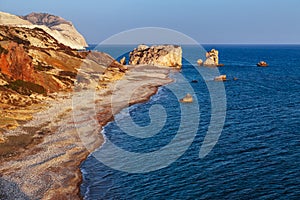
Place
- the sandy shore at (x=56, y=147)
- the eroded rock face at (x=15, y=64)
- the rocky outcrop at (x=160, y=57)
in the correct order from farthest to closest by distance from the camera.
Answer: the rocky outcrop at (x=160, y=57), the eroded rock face at (x=15, y=64), the sandy shore at (x=56, y=147)

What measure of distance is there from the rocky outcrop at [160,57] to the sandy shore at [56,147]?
86.4 metres

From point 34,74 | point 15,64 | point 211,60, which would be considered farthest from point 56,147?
point 211,60

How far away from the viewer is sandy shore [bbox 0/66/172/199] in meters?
30.3

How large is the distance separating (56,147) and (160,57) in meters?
122

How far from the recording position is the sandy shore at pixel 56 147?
3030cm

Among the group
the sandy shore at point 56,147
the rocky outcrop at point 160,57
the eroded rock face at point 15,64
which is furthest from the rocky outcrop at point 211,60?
the eroded rock face at point 15,64

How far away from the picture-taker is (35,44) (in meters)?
115

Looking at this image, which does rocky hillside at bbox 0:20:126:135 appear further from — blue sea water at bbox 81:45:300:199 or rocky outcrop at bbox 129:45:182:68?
rocky outcrop at bbox 129:45:182:68

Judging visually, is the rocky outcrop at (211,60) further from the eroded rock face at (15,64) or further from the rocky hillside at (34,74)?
the eroded rock face at (15,64)

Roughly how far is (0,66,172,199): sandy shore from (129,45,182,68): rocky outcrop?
86.4 metres

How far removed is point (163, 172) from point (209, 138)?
1253cm

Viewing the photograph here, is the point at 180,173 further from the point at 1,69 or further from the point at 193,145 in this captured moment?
the point at 1,69

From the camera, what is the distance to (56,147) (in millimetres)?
41000

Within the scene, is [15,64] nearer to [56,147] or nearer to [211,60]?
[56,147]
